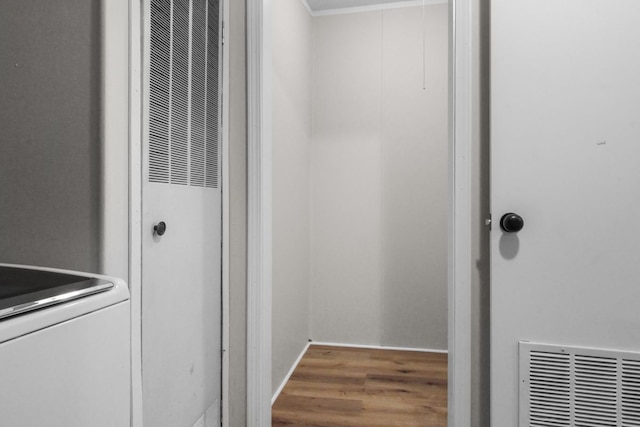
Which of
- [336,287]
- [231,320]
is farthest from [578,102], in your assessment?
[336,287]

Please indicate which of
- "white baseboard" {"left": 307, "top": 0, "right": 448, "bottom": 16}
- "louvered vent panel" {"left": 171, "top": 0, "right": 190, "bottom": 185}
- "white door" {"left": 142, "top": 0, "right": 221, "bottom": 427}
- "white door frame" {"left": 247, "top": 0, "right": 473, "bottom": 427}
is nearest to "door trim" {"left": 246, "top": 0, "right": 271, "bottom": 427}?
"white door frame" {"left": 247, "top": 0, "right": 473, "bottom": 427}

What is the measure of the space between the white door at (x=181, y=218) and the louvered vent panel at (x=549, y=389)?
1.11 meters

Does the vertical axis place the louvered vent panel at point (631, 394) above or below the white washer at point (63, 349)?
below

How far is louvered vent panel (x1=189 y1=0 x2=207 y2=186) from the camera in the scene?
1133mm

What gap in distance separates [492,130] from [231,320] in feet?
3.91

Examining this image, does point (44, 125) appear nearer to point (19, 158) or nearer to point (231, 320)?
point (19, 158)

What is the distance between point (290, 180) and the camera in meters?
2.30

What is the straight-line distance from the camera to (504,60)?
3.93ft

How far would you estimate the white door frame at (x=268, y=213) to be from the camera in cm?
126

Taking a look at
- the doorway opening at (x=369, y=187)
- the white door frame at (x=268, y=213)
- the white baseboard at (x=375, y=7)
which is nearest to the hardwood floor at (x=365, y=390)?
the doorway opening at (x=369, y=187)

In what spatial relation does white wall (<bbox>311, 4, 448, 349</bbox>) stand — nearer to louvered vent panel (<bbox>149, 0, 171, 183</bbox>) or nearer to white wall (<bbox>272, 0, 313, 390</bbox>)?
white wall (<bbox>272, 0, 313, 390</bbox>)

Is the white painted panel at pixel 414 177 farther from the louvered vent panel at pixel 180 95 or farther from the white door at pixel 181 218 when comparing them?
the louvered vent panel at pixel 180 95

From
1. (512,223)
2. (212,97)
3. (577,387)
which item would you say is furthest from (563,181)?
(212,97)

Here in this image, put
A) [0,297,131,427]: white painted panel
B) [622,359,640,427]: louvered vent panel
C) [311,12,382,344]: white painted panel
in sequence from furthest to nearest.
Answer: [311,12,382,344]: white painted panel
[622,359,640,427]: louvered vent panel
[0,297,131,427]: white painted panel
